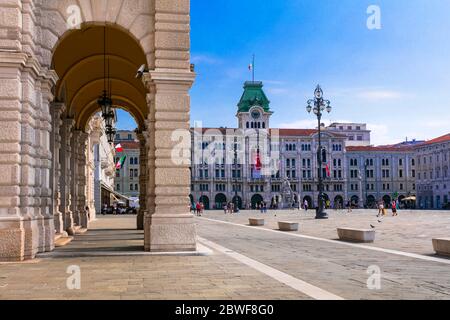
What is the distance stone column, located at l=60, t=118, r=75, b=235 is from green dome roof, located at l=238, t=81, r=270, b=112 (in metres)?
101

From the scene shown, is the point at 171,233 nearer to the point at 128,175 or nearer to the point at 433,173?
the point at 128,175

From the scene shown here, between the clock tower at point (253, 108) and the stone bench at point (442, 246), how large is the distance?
106860 mm

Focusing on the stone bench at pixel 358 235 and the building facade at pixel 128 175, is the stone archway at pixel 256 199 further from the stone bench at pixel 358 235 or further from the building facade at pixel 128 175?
the stone bench at pixel 358 235

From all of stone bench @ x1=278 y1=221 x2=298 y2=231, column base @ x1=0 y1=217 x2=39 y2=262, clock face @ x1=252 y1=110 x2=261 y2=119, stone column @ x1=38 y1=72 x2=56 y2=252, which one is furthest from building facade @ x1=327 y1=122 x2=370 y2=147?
column base @ x1=0 y1=217 x2=39 y2=262

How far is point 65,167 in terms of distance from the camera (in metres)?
24.7

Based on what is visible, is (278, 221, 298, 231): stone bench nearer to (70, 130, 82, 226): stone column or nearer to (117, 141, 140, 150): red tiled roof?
(70, 130, 82, 226): stone column

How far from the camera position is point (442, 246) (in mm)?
16672

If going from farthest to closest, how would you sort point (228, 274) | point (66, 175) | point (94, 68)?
point (66, 175), point (94, 68), point (228, 274)

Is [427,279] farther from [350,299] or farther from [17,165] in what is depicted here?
[17,165]

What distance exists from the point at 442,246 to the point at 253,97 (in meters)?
112

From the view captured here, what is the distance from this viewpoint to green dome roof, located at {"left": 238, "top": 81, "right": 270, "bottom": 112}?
126 m

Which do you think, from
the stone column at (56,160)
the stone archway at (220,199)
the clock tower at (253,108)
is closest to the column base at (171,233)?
the stone column at (56,160)

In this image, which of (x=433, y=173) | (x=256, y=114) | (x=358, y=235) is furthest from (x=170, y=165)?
(x=433, y=173)

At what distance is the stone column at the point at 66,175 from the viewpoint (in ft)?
79.3
